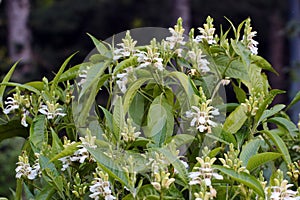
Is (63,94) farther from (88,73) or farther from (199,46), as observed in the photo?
(199,46)

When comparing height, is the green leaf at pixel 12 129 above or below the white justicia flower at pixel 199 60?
below

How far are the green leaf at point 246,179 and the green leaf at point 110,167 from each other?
0.17 metres

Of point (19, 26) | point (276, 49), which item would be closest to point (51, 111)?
point (19, 26)

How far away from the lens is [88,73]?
1.32 metres

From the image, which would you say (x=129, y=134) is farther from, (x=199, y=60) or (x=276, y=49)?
(x=276, y=49)

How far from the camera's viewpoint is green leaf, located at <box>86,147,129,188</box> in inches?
43.0

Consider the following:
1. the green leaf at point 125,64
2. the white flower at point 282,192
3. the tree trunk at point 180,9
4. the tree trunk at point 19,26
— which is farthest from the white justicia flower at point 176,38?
the tree trunk at point 180,9

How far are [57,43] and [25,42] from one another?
8.85 ft

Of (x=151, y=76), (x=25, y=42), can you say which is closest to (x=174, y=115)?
(x=151, y=76)

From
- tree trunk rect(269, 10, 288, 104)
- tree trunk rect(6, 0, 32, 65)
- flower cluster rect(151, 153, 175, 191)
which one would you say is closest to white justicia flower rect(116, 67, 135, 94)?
flower cluster rect(151, 153, 175, 191)

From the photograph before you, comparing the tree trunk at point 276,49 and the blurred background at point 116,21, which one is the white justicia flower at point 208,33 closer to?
the blurred background at point 116,21

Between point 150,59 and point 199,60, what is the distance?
126 mm

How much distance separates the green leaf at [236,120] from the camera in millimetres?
1295

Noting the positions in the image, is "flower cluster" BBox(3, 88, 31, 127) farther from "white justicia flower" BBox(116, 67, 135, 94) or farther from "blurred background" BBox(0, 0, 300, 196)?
"blurred background" BBox(0, 0, 300, 196)
